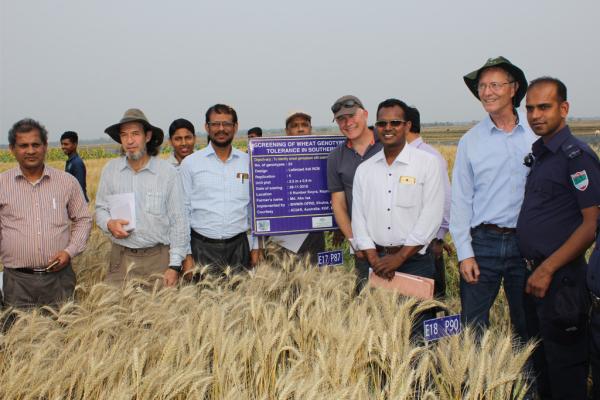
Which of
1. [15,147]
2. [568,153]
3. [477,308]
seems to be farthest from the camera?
[15,147]

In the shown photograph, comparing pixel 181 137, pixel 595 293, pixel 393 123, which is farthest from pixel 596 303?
pixel 181 137

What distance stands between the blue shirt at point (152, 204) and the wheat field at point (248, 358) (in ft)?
2.41

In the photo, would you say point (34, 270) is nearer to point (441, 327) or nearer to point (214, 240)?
point (214, 240)

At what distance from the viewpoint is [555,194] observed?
2715mm

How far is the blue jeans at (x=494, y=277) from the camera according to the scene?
9.93 ft

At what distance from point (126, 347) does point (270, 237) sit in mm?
2510

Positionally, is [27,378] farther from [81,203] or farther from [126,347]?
[81,203]

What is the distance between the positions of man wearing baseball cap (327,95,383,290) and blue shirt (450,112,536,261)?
0.85 metres

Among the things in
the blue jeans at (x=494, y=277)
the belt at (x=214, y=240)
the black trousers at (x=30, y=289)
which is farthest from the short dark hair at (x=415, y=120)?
the black trousers at (x=30, y=289)

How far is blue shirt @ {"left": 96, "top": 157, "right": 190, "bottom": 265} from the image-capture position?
12.1 feet

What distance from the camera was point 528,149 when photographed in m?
3.04

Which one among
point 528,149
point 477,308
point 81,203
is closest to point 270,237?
point 81,203

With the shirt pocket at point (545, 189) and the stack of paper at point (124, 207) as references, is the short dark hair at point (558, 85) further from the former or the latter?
the stack of paper at point (124, 207)

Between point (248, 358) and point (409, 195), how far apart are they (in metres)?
1.62
